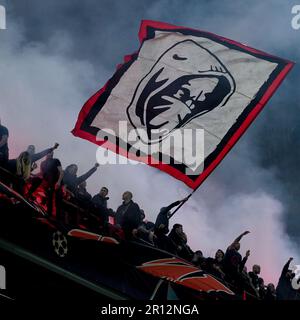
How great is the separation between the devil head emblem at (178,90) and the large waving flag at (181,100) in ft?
0.04

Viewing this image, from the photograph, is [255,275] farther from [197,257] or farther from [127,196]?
[127,196]

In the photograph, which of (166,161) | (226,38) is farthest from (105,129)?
(226,38)

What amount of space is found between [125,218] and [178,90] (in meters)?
2.53

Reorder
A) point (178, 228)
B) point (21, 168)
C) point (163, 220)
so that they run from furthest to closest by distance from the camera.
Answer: point (178, 228) < point (163, 220) < point (21, 168)

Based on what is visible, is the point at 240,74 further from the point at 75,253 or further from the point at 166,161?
the point at 75,253

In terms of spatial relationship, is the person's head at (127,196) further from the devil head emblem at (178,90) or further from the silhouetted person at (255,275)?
the silhouetted person at (255,275)

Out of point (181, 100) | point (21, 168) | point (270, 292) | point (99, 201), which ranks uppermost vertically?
point (181, 100)

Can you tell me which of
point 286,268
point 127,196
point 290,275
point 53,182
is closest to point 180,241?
point 127,196

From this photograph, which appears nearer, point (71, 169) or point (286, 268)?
point (71, 169)

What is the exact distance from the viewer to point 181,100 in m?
13.0

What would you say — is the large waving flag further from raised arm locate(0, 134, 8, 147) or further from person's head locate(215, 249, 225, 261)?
raised arm locate(0, 134, 8, 147)
